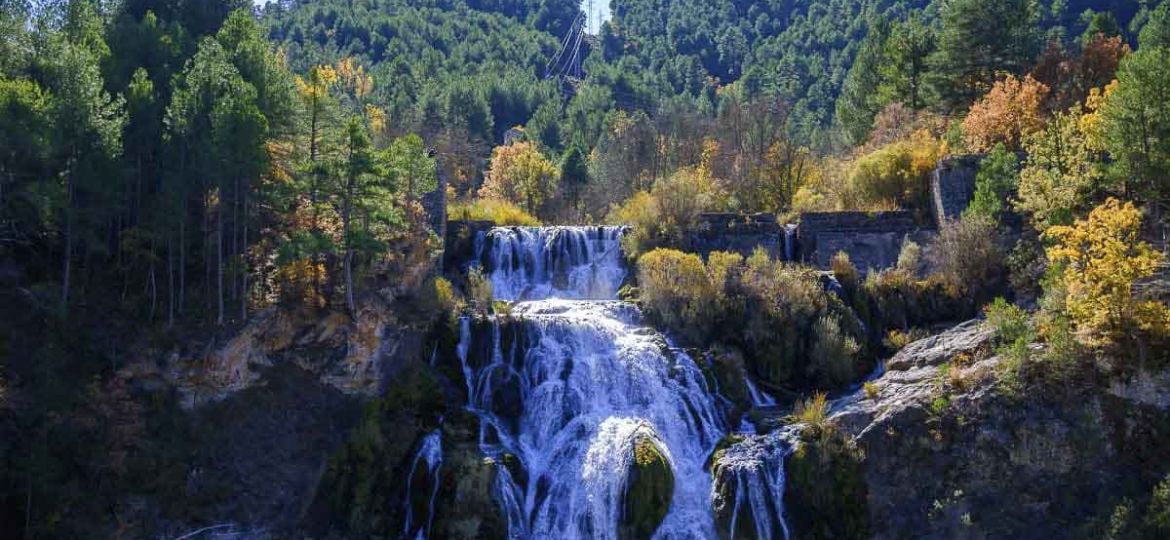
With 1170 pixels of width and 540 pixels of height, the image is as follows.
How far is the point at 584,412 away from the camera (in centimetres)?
3130

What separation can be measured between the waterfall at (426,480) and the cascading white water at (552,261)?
405 inches

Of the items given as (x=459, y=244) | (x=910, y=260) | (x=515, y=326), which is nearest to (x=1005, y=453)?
(x=910, y=260)

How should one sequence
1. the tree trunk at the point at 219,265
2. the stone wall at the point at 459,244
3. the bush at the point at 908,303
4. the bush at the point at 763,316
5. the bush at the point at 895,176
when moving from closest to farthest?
the tree trunk at the point at 219,265, the bush at the point at 763,316, the bush at the point at 908,303, the stone wall at the point at 459,244, the bush at the point at 895,176

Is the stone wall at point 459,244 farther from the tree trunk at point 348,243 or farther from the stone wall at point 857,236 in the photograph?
the stone wall at point 857,236

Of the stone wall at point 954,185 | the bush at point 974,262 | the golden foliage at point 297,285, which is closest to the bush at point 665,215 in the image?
the stone wall at point 954,185

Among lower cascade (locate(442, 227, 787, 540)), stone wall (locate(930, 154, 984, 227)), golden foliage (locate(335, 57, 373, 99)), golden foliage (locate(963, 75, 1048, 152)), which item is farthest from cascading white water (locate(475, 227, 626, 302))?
golden foliage (locate(335, 57, 373, 99))

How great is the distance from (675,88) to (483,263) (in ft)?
248

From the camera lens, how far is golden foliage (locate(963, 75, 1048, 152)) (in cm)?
4219

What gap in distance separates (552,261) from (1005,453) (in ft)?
60.5

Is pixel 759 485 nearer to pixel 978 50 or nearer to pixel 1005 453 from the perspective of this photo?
pixel 1005 453

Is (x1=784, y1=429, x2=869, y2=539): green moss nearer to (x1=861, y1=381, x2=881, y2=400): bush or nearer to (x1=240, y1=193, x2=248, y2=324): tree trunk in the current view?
(x1=861, y1=381, x2=881, y2=400): bush

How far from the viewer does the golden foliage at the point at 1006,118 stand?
42188 mm

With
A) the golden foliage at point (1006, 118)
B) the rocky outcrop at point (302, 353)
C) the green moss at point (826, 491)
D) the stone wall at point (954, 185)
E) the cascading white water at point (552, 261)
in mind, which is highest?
the golden foliage at point (1006, 118)

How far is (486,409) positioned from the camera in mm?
32031
